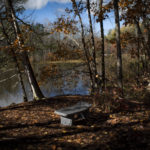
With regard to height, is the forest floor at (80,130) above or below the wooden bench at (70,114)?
below

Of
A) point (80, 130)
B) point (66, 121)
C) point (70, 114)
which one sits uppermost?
point (70, 114)

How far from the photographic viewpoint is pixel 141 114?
15.9 ft

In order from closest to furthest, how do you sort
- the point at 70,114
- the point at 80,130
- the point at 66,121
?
the point at 80,130, the point at 70,114, the point at 66,121

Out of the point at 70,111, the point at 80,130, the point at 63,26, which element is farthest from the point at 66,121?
the point at 63,26

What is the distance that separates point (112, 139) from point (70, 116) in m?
1.45

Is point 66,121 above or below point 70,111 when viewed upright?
below

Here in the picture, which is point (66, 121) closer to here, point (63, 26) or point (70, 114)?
point (70, 114)

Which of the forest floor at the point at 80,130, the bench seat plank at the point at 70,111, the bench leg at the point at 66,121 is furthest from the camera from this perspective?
the bench leg at the point at 66,121

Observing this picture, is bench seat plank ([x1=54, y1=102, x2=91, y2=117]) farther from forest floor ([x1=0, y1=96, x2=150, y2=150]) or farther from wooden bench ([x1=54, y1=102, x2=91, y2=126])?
forest floor ([x1=0, y1=96, x2=150, y2=150])

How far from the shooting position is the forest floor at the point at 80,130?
3.13 m

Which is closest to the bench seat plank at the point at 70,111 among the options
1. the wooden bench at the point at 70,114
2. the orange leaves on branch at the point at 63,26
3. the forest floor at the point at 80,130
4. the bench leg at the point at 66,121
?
the wooden bench at the point at 70,114

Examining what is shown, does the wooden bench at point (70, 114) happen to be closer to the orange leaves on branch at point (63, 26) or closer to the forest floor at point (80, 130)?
the forest floor at point (80, 130)

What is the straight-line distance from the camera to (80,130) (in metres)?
4.02

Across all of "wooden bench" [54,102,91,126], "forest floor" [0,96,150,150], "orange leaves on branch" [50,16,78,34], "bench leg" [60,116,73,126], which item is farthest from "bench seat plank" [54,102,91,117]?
"orange leaves on branch" [50,16,78,34]
